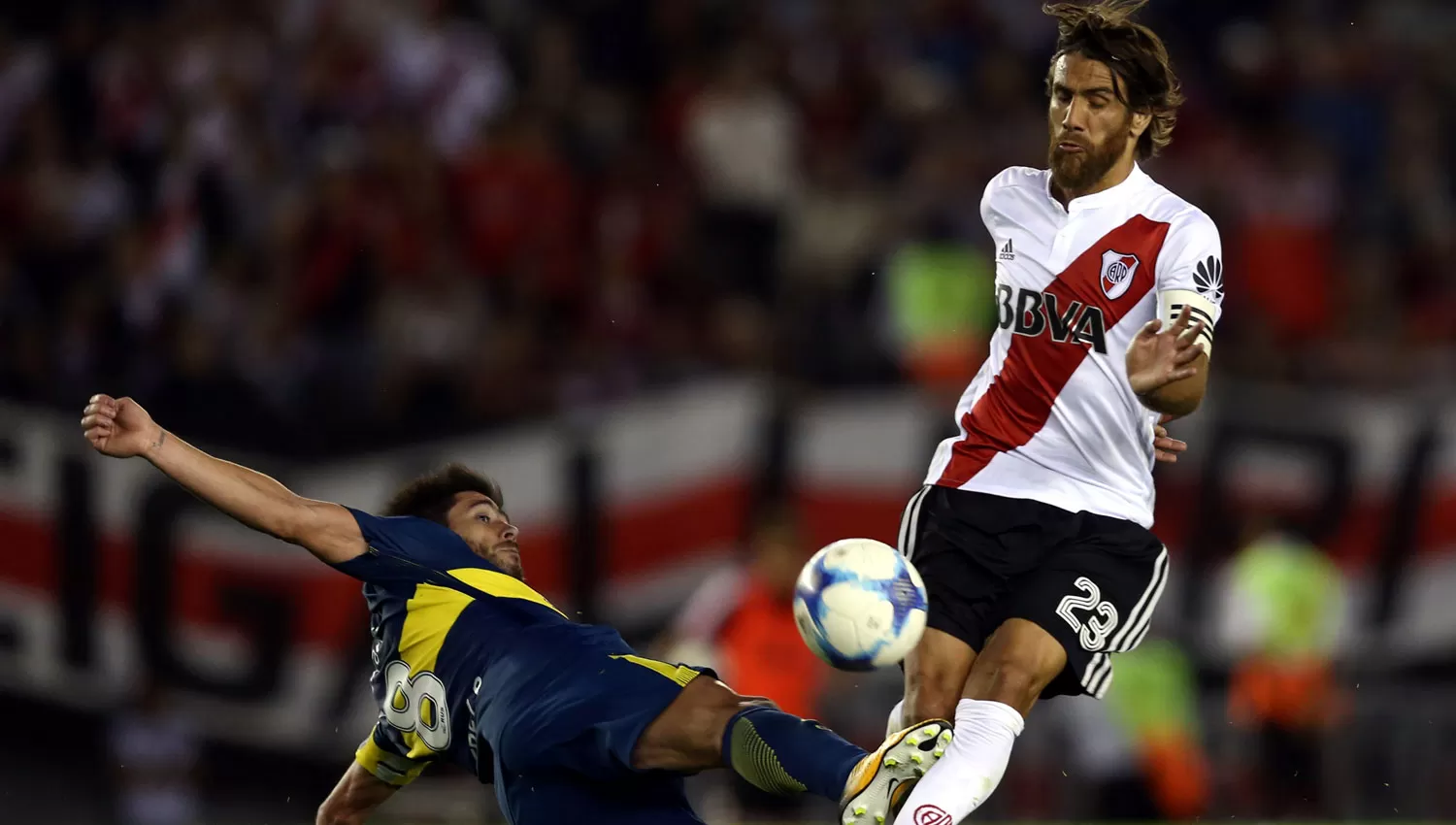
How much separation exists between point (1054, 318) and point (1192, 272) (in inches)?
19.4

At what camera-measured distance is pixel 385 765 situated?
267 inches

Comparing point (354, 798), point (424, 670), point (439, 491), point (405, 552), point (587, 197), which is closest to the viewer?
point (405, 552)

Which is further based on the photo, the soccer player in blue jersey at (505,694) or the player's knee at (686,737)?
the player's knee at (686,737)

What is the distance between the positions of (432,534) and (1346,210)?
9.71m

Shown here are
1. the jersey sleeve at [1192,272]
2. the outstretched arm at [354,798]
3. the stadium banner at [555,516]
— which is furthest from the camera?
the stadium banner at [555,516]

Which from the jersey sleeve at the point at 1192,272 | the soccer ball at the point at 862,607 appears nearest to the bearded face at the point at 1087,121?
the jersey sleeve at the point at 1192,272

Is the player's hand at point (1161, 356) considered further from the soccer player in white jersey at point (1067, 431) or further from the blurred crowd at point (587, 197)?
the blurred crowd at point (587, 197)

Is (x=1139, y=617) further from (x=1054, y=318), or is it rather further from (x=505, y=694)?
(x=505, y=694)

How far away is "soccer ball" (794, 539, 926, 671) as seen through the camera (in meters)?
5.79

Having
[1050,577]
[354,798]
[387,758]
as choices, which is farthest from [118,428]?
[1050,577]

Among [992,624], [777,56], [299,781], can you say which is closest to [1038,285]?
[992,624]

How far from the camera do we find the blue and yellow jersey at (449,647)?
630cm

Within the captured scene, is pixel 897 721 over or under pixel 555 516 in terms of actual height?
over

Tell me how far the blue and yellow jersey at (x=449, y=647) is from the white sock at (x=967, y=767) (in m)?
1.15
